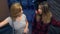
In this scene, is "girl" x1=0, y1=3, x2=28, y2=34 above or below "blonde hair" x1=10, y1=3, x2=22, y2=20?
below

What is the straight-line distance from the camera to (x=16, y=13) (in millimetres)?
1419

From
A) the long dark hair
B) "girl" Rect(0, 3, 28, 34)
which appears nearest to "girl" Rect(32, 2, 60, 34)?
the long dark hair

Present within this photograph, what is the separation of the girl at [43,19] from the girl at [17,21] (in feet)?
0.40

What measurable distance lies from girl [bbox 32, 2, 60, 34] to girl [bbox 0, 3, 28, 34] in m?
0.12

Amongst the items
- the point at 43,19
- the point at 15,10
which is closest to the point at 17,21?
the point at 15,10

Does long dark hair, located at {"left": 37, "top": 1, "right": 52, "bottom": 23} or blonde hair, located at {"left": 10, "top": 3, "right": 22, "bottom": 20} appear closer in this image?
blonde hair, located at {"left": 10, "top": 3, "right": 22, "bottom": 20}

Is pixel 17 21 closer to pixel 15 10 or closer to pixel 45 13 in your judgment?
pixel 15 10

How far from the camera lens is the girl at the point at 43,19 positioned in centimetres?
151

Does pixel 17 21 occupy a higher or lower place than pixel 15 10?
lower

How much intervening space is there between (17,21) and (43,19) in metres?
0.26

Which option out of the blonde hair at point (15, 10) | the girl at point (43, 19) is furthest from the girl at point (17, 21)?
the girl at point (43, 19)

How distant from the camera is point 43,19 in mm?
1520

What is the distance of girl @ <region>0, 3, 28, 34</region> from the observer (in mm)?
1428

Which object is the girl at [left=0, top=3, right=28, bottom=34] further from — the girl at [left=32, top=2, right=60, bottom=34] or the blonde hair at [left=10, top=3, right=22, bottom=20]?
the girl at [left=32, top=2, right=60, bottom=34]
